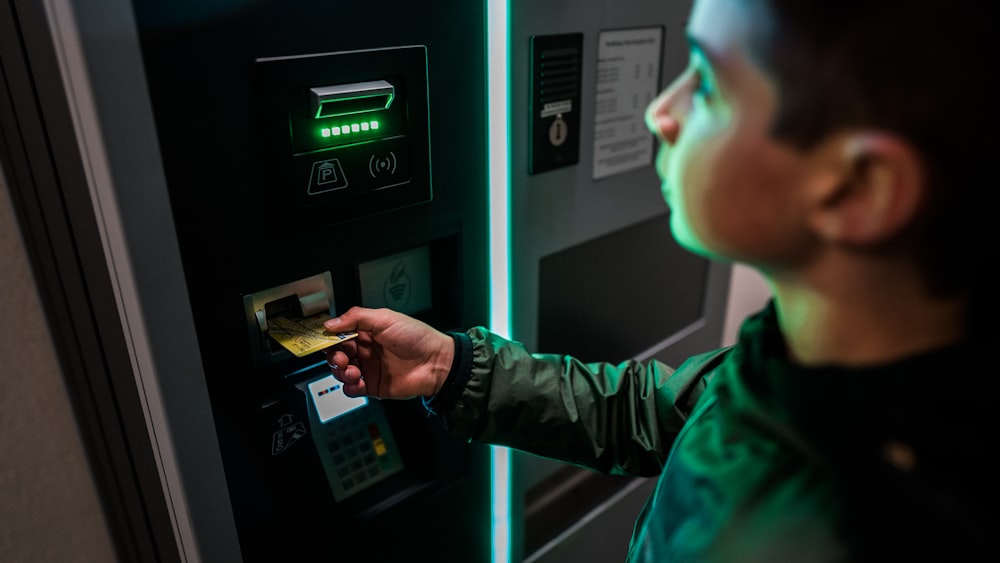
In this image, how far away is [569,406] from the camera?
1.09 m

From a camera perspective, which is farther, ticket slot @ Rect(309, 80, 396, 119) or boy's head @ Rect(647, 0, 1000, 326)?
ticket slot @ Rect(309, 80, 396, 119)

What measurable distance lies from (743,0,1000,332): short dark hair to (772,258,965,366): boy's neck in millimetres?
26

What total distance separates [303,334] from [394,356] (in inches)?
5.8

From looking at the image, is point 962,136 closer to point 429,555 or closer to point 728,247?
point 728,247

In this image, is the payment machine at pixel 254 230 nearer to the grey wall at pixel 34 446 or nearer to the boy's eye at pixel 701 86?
the grey wall at pixel 34 446

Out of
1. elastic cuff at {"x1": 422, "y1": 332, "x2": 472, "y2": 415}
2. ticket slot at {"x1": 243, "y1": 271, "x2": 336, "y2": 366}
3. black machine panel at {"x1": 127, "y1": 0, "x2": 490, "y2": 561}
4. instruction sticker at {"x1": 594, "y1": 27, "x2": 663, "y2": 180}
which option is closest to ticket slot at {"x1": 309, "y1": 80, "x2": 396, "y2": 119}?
black machine panel at {"x1": 127, "y1": 0, "x2": 490, "y2": 561}

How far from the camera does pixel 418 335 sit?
1065mm

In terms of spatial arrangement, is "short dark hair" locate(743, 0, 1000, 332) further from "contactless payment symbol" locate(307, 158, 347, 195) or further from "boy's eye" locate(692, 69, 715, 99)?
"contactless payment symbol" locate(307, 158, 347, 195)

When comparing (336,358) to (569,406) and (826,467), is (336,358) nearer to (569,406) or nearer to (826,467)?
(569,406)

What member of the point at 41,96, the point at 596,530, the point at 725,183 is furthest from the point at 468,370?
the point at 596,530

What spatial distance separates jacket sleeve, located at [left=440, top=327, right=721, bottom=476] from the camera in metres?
1.07

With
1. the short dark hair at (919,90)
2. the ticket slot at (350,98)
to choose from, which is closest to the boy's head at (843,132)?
the short dark hair at (919,90)

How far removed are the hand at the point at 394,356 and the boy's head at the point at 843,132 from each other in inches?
19.6

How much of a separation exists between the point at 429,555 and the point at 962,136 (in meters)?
1.08
